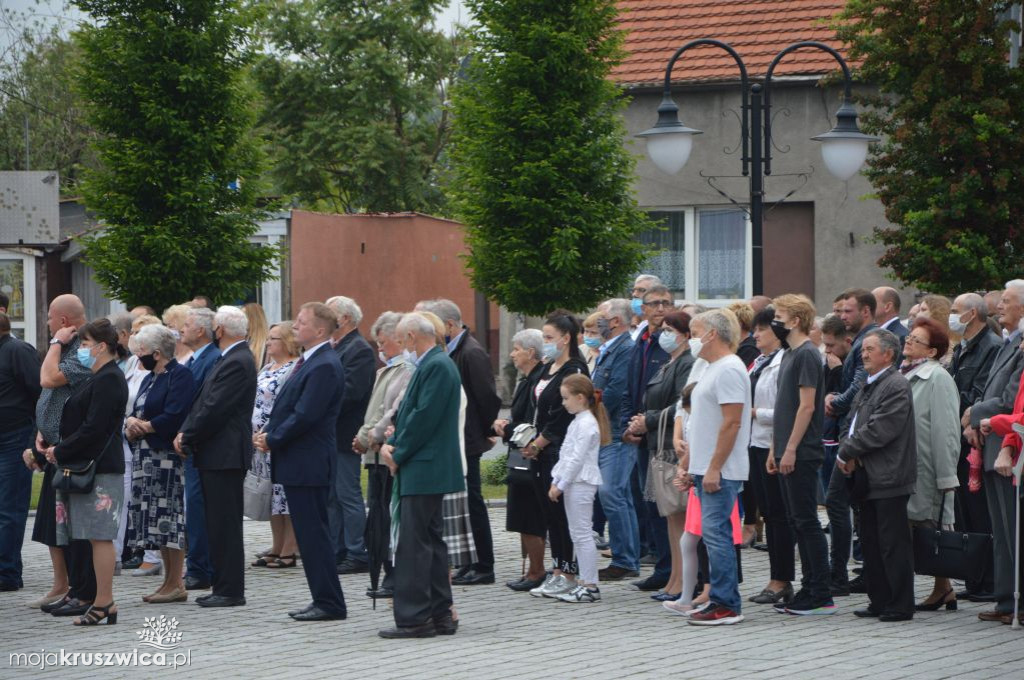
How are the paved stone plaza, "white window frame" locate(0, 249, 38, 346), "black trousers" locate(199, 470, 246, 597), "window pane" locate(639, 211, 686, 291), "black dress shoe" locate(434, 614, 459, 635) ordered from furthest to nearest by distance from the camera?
"white window frame" locate(0, 249, 38, 346) < "window pane" locate(639, 211, 686, 291) < "black trousers" locate(199, 470, 246, 597) < "black dress shoe" locate(434, 614, 459, 635) < the paved stone plaza

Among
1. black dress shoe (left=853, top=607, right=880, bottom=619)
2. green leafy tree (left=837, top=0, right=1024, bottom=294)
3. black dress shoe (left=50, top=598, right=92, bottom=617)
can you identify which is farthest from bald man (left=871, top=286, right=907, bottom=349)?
black dress shoe (left=50, top=598, right=92, bottom=617)

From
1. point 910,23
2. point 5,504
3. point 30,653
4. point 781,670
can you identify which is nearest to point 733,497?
point 781,670

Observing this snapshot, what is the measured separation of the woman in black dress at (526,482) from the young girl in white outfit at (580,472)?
1.55ft

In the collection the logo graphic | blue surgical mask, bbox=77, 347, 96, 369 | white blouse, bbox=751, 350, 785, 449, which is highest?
blue surgical mask, bbox=77, 347, 96, 369

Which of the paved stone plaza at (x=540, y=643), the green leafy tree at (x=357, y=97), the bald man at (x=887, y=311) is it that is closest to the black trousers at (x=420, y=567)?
the paved stone plaza at (x=540, y=643)

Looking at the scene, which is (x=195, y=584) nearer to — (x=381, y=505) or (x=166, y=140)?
(x=381, y=505)

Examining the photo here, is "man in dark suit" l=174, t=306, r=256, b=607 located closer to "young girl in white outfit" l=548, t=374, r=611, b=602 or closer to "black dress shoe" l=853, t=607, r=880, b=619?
"young girl in white outfit" l=548, t=374, r=611, b=602

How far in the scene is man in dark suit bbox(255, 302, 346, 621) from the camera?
972 centimetres

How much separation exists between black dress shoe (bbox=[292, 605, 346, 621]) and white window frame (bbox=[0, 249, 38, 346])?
56.3 ft

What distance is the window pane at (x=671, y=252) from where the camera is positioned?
2328 cm

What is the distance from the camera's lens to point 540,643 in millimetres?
8961

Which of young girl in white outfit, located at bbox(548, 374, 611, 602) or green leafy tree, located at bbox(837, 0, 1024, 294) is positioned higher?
green leafy tree, located at bbox(837, 0, 1024, 294)

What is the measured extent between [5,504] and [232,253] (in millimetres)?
7898

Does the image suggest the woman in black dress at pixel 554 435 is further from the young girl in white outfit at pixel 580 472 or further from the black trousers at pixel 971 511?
the black trousers at pixel 971 511
